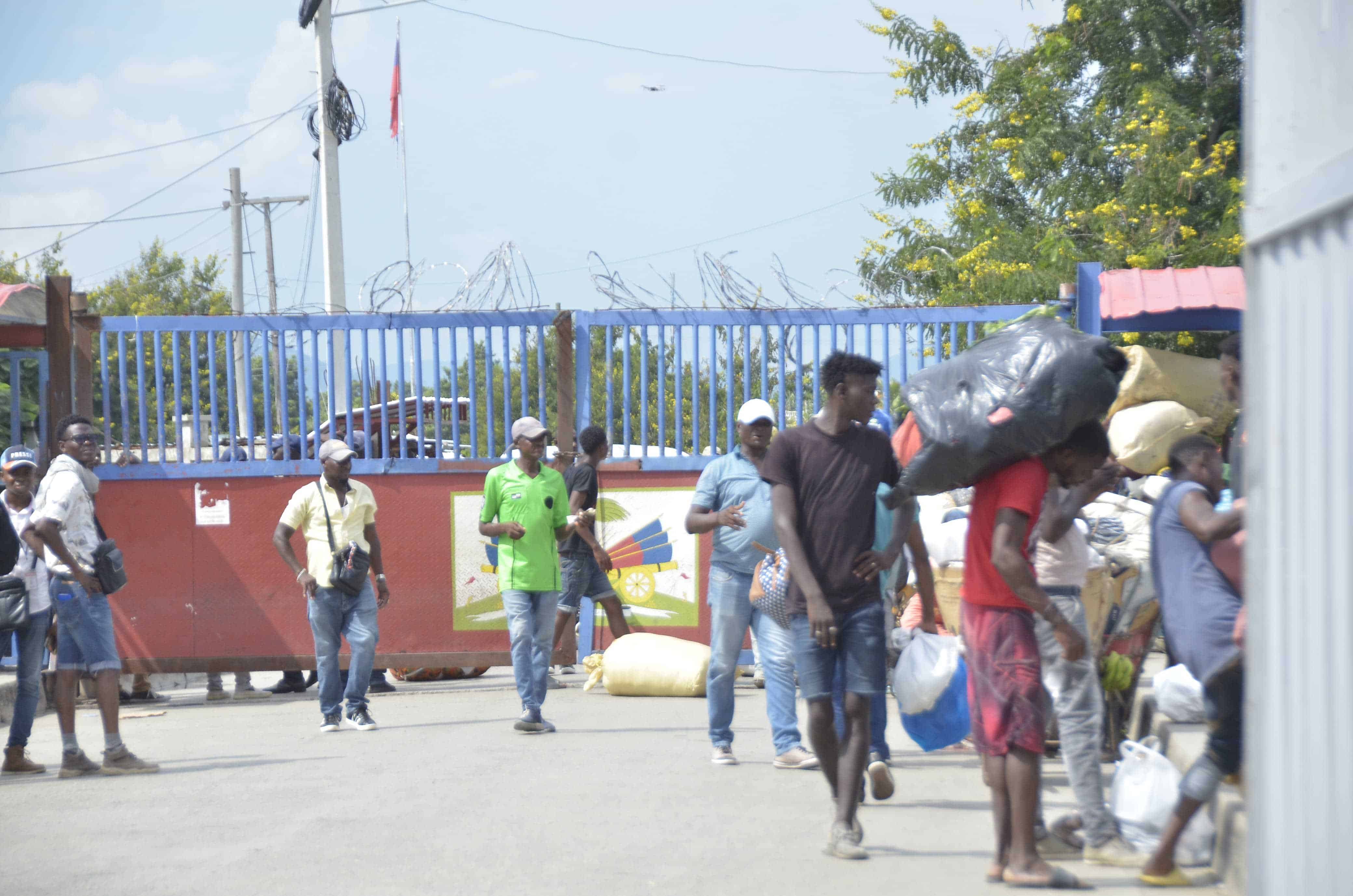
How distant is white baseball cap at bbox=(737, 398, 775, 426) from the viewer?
662 centimetres

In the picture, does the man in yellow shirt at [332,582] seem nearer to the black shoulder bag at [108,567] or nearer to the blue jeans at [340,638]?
the blue jeans at [340,638]

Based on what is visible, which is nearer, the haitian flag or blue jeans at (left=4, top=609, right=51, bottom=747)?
blue jeans at (left=4, top=609, right=51, bottom=747)

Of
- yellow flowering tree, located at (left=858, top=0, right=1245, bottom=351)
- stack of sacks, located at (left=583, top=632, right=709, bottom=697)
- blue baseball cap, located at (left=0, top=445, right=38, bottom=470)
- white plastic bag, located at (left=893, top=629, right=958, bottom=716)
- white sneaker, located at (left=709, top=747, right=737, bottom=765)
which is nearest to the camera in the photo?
Result: white plastic bag, located at (left=893, top=629, right=958, bottom=716)

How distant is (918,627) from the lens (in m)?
5.80

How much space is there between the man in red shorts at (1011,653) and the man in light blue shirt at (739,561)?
1931 millimetres

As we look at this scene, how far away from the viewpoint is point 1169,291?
8.77 meters

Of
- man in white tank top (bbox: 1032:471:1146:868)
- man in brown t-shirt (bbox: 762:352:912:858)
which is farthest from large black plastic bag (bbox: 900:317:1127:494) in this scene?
man in white tank top (bbox: 1032:471:1146:868)

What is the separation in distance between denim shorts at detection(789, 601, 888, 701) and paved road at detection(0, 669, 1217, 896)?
24.9 inches

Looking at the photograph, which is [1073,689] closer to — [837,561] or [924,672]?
[924,672]

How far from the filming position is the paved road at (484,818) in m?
4.82

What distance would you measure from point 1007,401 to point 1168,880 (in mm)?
1719

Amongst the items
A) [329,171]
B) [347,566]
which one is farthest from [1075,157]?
[347,566]

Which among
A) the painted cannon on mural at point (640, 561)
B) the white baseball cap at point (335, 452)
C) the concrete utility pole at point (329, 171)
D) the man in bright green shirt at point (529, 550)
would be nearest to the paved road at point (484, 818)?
the man in bright green shirt at point (529, 550)

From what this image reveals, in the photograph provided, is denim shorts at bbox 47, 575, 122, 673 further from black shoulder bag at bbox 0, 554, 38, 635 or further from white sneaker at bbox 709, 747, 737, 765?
white sneaker at bbox 709, 747, 737, 765
